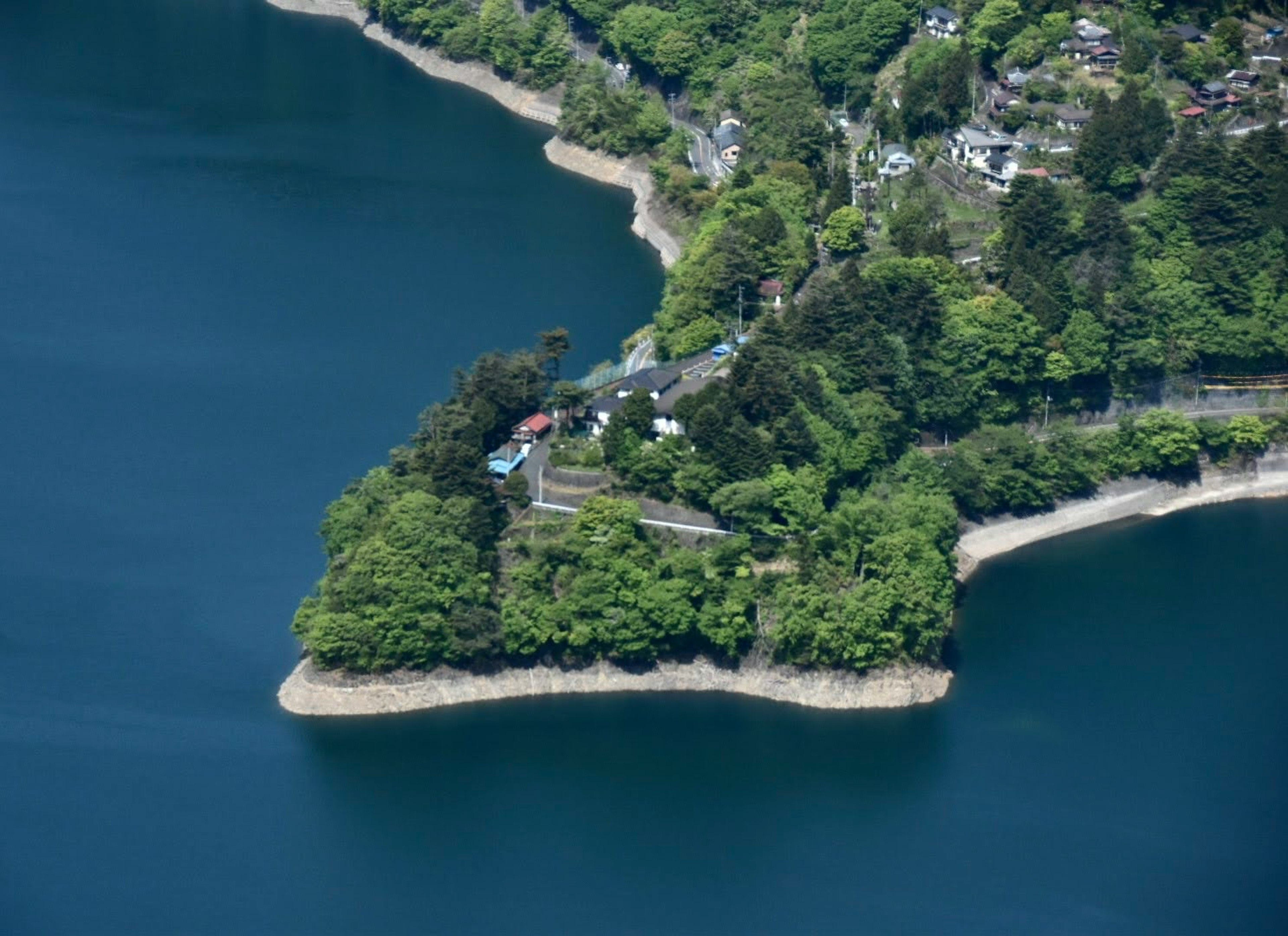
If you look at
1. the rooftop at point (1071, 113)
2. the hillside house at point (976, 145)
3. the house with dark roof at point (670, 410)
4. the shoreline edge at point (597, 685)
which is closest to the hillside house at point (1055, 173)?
the hillside house at point (976, 145)

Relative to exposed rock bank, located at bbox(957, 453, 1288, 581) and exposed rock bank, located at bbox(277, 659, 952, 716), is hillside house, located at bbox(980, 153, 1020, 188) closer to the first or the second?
exposed rock bank, located at bbox(957, 453, 1288, 581)

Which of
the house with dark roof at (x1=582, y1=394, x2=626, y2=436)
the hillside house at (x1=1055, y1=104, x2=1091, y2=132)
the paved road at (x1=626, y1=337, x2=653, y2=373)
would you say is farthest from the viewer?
the hillside house at (x1=1055, y1=104, x2=1091, y2=132)

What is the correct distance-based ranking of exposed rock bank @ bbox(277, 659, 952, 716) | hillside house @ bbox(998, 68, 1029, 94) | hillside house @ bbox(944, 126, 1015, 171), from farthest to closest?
1. hillside house @ bbox(998, 68, 1029, 94)
2. hillside house @ bbox(944, 126, 1015, 171)
3. exposed rock bank @ bbox(277, 659, 952, 716)

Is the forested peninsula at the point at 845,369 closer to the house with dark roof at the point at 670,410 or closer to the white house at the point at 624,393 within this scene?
the white house at the point at 624,393

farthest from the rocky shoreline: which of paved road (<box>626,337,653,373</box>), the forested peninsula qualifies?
paved road (<box>626,337,653,373</box>)

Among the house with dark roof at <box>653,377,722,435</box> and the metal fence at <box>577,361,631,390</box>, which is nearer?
the house with dark roof at <box>653,377,722,435</box>

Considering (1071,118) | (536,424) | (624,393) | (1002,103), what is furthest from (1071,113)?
(536,424)
